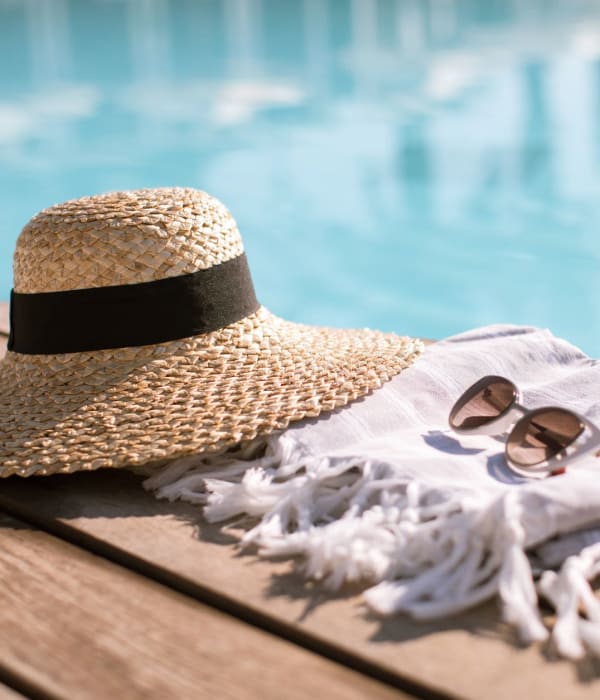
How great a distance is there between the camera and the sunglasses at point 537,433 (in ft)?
3.43

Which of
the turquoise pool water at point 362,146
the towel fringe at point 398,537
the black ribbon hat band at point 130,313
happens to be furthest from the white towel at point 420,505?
the turquoise pool water at point 362,146

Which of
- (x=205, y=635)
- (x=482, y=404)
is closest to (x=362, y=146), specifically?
(x=482, y=404)

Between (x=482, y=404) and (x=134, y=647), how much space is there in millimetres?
529

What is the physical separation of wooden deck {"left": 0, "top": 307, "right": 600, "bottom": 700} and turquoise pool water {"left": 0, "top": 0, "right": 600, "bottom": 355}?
8.42ft

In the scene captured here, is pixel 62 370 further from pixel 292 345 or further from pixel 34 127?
pixel 34 127

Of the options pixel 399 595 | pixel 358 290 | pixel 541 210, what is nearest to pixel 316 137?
pixel 541 210

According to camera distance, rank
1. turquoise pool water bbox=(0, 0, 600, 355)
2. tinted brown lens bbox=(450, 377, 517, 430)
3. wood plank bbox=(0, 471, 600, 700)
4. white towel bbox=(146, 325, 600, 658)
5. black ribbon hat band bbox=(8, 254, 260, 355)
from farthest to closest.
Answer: turquoise pool water bbox=(0, 0, 600, 355) < black ribbon hat band bbox=(8, 254, 260, 355) < tinted brown lens bbox=(450, 377, 517, 430) < white towel bbox=(146, 325, 600, 658) < wood plank bbox=(0, 471, 600, 700)

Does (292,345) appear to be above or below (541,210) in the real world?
above

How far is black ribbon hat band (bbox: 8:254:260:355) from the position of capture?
1337 mm

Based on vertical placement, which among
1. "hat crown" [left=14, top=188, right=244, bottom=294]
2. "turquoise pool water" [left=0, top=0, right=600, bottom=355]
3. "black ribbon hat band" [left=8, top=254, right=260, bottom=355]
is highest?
"hat crown" [left=14, top=188, right=244, bottom=294]

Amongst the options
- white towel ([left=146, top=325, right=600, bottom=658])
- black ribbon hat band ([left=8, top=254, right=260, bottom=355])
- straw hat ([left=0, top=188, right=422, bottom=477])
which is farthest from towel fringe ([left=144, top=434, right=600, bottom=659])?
black ribbon hat band ([left=8, top=254, right=260, bottom=355])

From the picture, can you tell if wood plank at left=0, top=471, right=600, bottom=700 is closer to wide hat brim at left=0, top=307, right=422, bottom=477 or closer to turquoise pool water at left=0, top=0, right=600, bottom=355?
wide hat brim at left=0, top=307, right=422, bottom=477

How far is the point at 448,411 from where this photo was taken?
133cm

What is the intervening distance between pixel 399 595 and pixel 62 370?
65 centimetres
